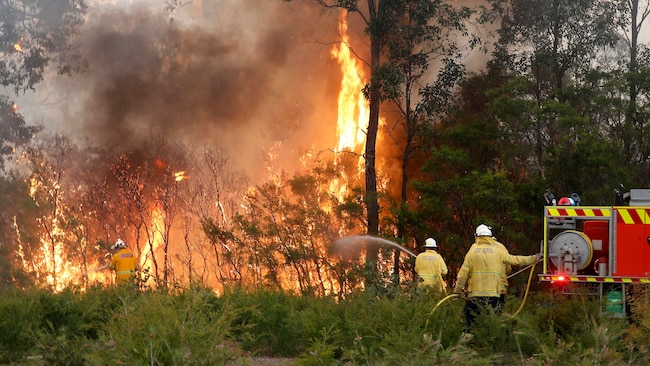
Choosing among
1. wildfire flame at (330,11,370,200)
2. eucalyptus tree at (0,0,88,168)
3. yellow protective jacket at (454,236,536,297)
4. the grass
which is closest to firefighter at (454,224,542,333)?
yellow protective jacket at (454,236,536,297)

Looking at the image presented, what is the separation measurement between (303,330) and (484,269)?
2.26 meters

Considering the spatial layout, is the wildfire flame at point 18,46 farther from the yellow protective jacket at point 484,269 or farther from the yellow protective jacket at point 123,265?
the yellow protective jacket at point 484,269

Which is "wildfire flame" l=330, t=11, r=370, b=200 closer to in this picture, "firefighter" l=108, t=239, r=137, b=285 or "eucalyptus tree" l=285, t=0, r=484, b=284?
"eucalyptus tree" l=285, t=0, r=484, b=284

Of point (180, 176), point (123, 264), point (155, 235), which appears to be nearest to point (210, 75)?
point (180, 176)

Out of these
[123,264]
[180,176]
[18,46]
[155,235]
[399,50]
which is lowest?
[123,264]

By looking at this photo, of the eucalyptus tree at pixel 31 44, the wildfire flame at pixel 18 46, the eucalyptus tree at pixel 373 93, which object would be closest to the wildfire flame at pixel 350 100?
the eucalyptus tree at pixel 373 93

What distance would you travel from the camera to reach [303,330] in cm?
1171

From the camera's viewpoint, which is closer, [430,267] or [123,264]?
[430,267]

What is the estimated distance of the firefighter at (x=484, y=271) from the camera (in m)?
11.5

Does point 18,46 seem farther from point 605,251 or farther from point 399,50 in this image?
point 605,251

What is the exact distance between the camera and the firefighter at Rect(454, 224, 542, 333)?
1148 centimetres

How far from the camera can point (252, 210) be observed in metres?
32.9

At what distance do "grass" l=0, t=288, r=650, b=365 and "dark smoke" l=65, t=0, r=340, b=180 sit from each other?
2384cm

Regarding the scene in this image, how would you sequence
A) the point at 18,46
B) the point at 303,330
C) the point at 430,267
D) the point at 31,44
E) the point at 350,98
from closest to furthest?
the point at 303,330 → the point at 430,267 → the point at 350,98 → the point at 18,46 → the point at 31,44
